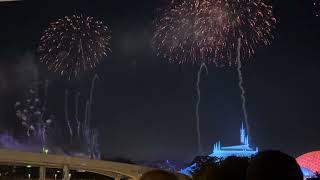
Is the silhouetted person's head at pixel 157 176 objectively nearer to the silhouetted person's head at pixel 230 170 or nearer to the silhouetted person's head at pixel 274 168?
the silhouetted person's head at pixel 230 170

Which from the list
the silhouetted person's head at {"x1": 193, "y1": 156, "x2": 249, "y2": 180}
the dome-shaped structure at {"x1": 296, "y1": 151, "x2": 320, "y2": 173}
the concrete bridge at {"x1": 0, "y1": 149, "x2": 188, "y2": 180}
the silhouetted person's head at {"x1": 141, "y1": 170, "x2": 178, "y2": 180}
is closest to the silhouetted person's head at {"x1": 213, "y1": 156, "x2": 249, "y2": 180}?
the silhouetted person's head at {"x1": 193, "y1": 156, "x2": 249, "y2": 180}

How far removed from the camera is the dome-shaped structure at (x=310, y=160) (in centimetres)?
8488

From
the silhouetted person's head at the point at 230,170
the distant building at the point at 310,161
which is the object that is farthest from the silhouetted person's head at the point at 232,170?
the distant building at the point at 310,161

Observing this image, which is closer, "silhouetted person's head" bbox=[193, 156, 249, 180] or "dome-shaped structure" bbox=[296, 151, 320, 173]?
"silhouetted person's head" bbox=[193, 156, 249, 180]

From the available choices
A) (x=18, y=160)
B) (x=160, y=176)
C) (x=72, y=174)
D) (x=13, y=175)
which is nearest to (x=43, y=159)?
(x=18, y=160)

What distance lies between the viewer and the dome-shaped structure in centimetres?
8488

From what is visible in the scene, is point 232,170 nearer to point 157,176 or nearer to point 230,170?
point 230,170

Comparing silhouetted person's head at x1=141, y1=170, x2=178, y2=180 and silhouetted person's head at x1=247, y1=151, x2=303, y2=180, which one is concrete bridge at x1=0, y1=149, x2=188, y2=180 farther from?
silhouetted person's head at x1=247, y1=151, x2=303, y2=180

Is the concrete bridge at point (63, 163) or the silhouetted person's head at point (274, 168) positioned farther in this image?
the concrete bridge at point (63, 163)

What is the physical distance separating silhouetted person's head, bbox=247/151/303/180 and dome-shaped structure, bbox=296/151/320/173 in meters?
84.5

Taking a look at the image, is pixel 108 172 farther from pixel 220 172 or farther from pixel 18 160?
pixel 220 172

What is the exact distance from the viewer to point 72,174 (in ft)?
249

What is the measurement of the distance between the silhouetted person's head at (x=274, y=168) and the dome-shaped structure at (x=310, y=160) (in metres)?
84.5

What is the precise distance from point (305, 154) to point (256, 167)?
90.3 metres
